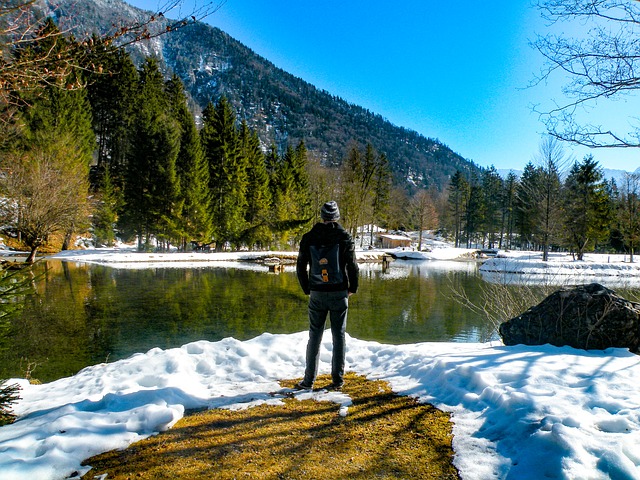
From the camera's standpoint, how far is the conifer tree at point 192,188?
31.2 m

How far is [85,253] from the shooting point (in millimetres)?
26109

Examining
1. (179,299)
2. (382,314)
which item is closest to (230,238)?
(179,299)

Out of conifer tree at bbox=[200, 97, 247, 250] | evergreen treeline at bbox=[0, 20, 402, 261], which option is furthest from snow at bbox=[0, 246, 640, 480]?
conifer tree at bbox=[200, 97, 247, 250]

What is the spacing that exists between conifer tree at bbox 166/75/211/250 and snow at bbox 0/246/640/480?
27601 mm

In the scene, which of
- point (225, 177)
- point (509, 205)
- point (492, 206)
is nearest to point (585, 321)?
point (225, 177)

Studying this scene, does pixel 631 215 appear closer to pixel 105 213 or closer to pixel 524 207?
pixel 524 207

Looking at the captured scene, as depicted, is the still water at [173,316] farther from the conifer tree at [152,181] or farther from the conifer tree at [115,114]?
the conifer tree at [115,114]

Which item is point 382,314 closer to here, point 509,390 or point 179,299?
point 179,299

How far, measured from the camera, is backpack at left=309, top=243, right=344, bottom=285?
3.78 meters

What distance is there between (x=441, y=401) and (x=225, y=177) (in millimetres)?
33744

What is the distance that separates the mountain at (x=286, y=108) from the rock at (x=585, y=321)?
10248 cm

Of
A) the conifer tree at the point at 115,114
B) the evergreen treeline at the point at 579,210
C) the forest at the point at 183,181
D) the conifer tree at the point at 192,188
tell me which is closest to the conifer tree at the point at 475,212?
the evergreen treeline at the point at 579,210

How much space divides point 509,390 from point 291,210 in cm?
3609

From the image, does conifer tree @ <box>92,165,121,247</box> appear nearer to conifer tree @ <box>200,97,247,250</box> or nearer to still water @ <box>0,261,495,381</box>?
conifer tree @ <box>200,97,247,250</box>
